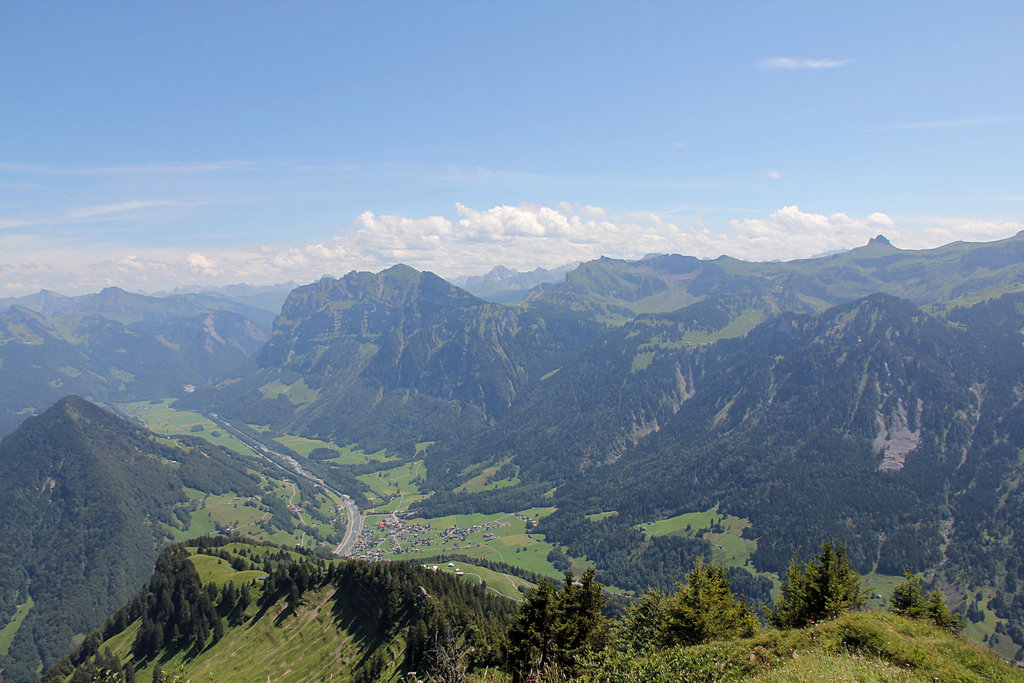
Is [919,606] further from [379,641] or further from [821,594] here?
[379,641]

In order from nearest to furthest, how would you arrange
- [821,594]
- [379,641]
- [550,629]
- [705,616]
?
1. [550,629]
2. [705,616]
3. [821,594]
4. [379,641]

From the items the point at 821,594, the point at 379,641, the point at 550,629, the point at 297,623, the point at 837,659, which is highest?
the point at 837,659

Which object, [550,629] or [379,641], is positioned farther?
[379,641]

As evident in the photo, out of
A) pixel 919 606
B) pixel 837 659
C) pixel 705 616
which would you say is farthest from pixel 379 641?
pixel 837 659

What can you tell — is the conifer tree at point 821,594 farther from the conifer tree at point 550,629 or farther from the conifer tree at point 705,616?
the conifer tree at point 550,629

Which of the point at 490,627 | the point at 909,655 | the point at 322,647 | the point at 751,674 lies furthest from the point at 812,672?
the point at 322,647

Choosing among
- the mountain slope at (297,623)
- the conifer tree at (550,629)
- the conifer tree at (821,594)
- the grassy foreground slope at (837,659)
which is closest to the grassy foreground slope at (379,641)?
the grassy foreground slope at (837,659)

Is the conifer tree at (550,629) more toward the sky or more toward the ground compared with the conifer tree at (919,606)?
more toward the sky

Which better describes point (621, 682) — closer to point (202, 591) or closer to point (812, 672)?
point (812, 672)

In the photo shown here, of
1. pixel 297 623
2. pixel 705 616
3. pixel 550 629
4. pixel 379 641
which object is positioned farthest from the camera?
pixel 297 623

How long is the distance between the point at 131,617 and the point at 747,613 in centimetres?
17143

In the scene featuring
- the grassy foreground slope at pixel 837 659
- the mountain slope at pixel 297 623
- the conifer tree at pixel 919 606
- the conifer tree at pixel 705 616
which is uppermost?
the grassy foreground slope at pixel 837 659

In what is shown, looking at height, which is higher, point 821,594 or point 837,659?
point 837,659

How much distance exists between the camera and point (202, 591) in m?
137
